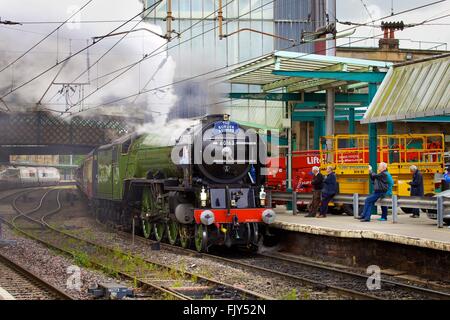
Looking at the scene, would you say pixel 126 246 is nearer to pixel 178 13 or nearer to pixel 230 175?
pixel 230 175

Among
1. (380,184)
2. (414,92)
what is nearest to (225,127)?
(380,184)

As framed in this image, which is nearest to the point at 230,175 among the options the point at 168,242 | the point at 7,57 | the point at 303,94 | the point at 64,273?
the point at 168,242

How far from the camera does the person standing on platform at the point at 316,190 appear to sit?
17172 mm

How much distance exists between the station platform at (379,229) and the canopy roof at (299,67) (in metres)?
4.26

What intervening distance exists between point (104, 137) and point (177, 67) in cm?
1311

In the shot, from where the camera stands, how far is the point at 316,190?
57.1 feet

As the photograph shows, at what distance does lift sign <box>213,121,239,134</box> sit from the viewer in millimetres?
15344

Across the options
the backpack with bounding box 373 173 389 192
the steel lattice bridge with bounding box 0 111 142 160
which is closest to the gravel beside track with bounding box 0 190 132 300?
the backpack with bounding box 373 173 389 192

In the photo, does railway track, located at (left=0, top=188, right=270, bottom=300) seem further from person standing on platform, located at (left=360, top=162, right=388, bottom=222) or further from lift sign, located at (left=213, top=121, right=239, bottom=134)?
person standing on platform, located at (left=360, top=162, right=388, bottom=222)

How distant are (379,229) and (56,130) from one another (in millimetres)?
24610

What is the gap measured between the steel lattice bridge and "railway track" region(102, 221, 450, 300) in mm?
19283
